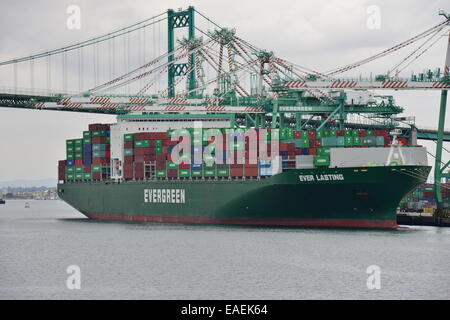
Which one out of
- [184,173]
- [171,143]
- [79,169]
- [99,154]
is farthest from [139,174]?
[79,169]

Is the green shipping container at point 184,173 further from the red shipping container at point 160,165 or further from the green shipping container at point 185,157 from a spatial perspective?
the red shipping container at point 160,165

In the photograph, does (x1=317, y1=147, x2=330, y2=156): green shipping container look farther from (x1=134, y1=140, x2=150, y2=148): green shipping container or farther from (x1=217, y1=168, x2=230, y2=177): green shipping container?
(x1=134, y1=140, x2=150, y2=148): green shipping container

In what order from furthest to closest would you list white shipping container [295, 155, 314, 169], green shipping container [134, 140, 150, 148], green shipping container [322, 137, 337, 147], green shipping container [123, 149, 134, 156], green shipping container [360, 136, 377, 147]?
1. green shipping container [123, 149, 134, 156]
2. green shipping container [134, 140, 150, 148]
3. green shipping container [360, 136, 377, 147]
4. white shipping container [295, 155, 314, 169]
5. green shipping container [322, 137, 337, 147]

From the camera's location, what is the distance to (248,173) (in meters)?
64.3

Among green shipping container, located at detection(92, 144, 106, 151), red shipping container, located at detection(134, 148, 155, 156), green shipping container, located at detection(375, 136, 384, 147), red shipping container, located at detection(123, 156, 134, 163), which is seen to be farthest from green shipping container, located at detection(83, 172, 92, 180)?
green shipping container, located at detection(375, 136, 384, 147)

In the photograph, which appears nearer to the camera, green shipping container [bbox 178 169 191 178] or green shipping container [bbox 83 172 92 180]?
green shipping container [bbox 178 169 191 178]

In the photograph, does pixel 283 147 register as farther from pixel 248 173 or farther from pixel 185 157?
pixel 185 157

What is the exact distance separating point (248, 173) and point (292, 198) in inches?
165

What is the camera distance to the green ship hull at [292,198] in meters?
59.4

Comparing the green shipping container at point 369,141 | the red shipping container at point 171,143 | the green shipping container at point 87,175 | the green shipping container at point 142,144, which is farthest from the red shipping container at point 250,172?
the green shipping container at point 87,175

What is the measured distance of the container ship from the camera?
5997 cm

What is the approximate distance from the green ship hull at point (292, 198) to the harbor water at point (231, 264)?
4.31 ft

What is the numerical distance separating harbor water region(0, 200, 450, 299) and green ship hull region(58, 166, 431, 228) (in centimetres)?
131
